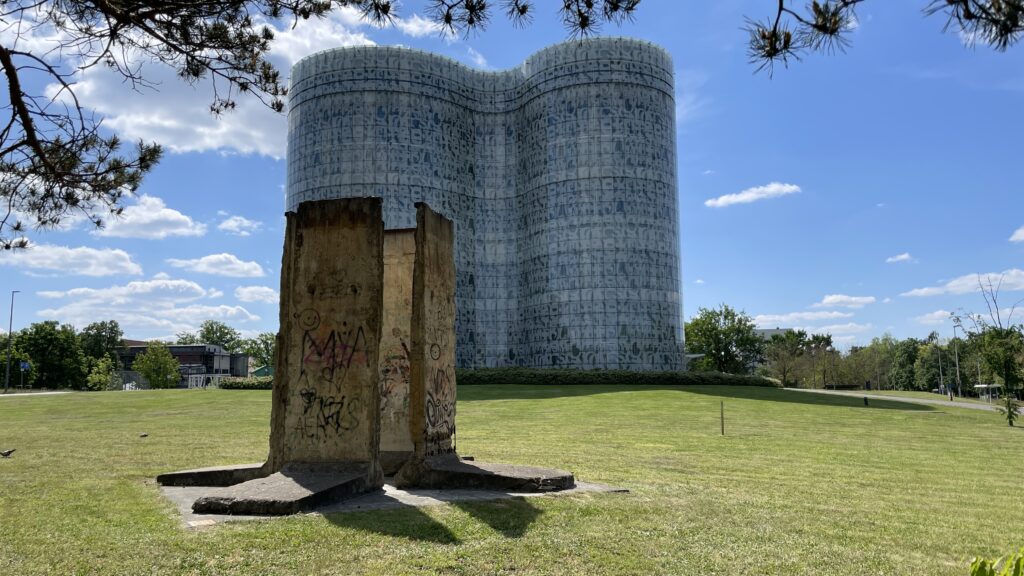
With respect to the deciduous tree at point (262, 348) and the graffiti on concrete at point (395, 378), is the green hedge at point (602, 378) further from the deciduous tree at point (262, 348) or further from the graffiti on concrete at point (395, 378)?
the deciduous tree at point (262, 348)

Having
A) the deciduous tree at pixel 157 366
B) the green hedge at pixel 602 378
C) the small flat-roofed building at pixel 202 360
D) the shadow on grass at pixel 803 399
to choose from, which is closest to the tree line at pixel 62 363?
the deciduous tree at pixel 157 366

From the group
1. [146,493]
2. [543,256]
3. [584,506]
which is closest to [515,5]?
[584,506]

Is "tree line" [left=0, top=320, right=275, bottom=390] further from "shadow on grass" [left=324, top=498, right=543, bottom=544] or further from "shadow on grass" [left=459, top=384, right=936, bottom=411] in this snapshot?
"shadow on grass" [left=324, top=498, right=543, bottom=544]

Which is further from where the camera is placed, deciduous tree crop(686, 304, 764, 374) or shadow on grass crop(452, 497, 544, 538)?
deciduous tree crop(686, 304, 764, 374)

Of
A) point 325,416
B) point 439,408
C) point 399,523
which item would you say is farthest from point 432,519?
point 439,408

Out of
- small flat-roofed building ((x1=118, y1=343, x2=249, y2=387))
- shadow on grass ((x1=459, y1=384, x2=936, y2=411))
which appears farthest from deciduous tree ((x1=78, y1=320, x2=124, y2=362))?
shadow on grass ((x1=459, y1=384, x2=936, y2=411))

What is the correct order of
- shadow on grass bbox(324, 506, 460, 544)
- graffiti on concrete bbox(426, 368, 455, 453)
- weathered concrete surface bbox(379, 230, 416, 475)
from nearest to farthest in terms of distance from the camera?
shadow on grass bbox(324, 506, 460, 544) < graffiti on concrete bbox(426, 368, 455, 453) < weathered concrete surface bbox(379, 230, 416, 475)

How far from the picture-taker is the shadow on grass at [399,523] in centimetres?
689

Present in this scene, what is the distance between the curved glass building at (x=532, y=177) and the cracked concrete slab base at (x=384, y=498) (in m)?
44.9

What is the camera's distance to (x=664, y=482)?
413 inches

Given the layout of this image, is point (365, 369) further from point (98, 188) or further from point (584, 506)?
point (98, 188)

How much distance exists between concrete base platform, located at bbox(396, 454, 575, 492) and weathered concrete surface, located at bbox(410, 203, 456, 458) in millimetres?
298

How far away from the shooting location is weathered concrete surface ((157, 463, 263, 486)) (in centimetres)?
1009

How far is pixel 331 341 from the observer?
9789 mm
